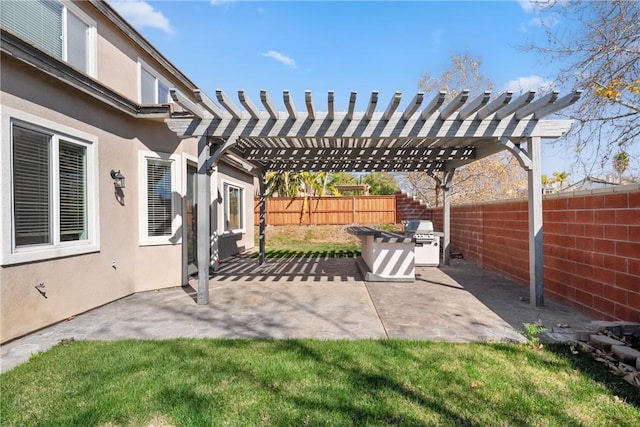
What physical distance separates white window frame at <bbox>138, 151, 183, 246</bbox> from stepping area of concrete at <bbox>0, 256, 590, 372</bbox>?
998mm

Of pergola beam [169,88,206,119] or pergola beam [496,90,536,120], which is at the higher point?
pergola beam [169,88,206,119]

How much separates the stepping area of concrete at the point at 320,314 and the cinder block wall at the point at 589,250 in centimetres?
32

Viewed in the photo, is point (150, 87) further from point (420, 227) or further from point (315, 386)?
point (420, 227)

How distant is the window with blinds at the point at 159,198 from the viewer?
6305 mm

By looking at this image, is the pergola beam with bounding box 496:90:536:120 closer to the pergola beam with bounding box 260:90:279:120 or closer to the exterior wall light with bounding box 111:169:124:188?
the pergola beam with bounding box 260:90:279:120

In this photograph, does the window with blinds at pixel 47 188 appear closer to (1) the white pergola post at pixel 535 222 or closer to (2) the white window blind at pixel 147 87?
(2) the white window blind at pixel 147 87

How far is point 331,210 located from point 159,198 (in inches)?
465

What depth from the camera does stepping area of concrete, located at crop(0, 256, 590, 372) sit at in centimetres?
396

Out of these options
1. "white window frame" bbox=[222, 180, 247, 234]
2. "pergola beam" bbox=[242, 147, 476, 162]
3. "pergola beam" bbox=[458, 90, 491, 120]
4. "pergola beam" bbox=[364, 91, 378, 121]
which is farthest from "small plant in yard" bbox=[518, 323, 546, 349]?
"white window frame" bbox=[222, 180, 247, 234]

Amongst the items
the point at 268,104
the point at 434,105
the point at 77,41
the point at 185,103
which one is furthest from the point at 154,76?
the point at 434,105

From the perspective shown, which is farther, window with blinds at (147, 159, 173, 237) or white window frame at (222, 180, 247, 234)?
white window frame at (222, 180, 247, 234)

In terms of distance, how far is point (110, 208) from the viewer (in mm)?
5453

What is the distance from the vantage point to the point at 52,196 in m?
4.38

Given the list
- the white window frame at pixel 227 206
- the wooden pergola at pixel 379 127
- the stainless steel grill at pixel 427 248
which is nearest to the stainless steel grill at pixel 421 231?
the stainless steel grill at pixel 427 248
